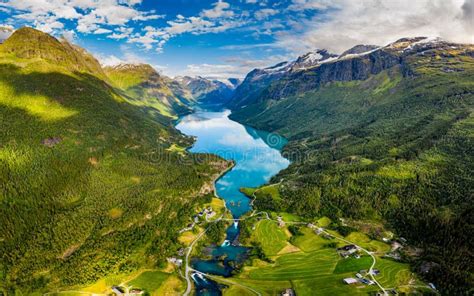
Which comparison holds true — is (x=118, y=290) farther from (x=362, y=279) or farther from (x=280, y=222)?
(x=362, y=279)

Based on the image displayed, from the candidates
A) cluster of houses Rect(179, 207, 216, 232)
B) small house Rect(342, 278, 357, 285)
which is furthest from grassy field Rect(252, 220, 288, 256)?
small house Rect(342, 278, 357, 285)

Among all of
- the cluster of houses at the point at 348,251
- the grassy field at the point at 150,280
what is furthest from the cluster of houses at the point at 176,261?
the cluster of houses at the point at 348,251

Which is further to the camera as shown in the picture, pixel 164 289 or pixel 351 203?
pixel 351 203

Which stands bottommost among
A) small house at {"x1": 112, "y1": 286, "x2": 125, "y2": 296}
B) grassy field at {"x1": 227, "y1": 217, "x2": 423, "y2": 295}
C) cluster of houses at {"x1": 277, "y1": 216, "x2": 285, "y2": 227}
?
small house at {"x1": 112, "y1": 286, "x2": 125, "y2": 296}

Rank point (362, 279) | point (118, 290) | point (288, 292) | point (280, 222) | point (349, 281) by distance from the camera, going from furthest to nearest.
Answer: point (280, 222) → point (362, 279) → point (349, 281) → point (118, 290) → point (288, 292)

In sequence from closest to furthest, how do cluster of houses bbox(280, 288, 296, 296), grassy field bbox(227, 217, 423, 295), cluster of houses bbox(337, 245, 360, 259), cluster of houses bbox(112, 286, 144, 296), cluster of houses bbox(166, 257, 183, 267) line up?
1. cluster of houses bbox(280, 288, 296, 296)
2. cluster of houses bbox(112, 286, 144, 296)
3. grassy field bbox(227, 217, 423, 295)
4. cluster of houses bbox(166, 257, 183, 267)
5. cluster of houses bbox(337, 245, 360, 259)

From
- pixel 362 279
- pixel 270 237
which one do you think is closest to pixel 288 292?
pixel 362 279

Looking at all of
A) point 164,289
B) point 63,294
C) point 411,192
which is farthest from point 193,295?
point 411,192

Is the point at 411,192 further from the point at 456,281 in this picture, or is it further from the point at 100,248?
the point at 100,248

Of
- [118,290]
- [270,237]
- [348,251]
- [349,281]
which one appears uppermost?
[348,251]

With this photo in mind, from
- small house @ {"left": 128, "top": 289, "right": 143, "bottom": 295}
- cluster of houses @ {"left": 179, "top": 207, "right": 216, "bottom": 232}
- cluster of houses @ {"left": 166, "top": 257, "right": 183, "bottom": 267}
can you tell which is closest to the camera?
small house @ {"left": 128, "top": 289, "right": 143, "bottom": 295}

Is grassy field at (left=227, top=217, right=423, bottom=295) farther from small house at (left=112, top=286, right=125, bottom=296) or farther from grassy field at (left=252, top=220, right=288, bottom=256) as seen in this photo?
small house at (left=112, top=286, right=125, bottom=296)
